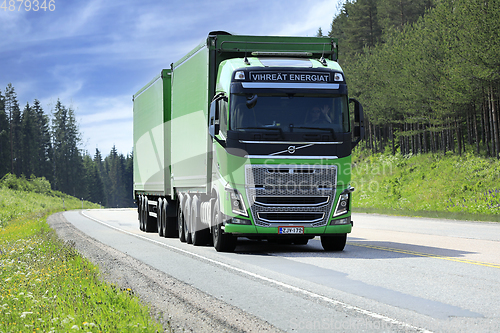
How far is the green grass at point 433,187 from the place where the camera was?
93.2 ft

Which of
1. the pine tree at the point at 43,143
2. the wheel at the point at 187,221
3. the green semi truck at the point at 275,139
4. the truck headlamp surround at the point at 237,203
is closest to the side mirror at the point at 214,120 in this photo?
the green semi truck at the point at 275,139

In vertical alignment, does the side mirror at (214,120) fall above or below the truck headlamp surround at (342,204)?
above

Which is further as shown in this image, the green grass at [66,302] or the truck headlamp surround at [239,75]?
the truck headlamp surround at [239,75]

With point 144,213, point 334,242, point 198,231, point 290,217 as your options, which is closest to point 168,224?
point 198,231

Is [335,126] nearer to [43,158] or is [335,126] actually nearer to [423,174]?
[423,174]

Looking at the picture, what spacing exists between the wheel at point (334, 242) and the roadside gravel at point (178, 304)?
4.39 m

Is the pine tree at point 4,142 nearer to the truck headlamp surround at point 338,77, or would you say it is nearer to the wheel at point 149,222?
the wheel at point 149,222

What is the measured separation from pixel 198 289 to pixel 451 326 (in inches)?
148

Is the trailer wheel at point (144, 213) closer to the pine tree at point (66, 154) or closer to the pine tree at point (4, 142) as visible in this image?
the pine tree at point (4, 142)

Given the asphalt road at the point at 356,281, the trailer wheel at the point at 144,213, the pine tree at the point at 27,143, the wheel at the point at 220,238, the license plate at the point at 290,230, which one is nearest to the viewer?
the asphalt road at the point at 356,281

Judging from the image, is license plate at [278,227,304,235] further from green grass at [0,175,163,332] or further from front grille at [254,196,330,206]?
green grass at [0,175,163,332]

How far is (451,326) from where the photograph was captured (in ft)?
18.8

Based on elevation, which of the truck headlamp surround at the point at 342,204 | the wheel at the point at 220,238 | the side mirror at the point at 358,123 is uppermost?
the side mirror at the point at 358,123

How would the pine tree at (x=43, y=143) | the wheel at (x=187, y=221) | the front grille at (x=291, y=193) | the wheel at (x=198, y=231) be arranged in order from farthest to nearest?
1. the pine tree at (x=43, y=143)
2. the wheel at (x=187, y=221)
3. the wheel at (x=198, y=231)
4. the front grille at (x=291, y=193)
